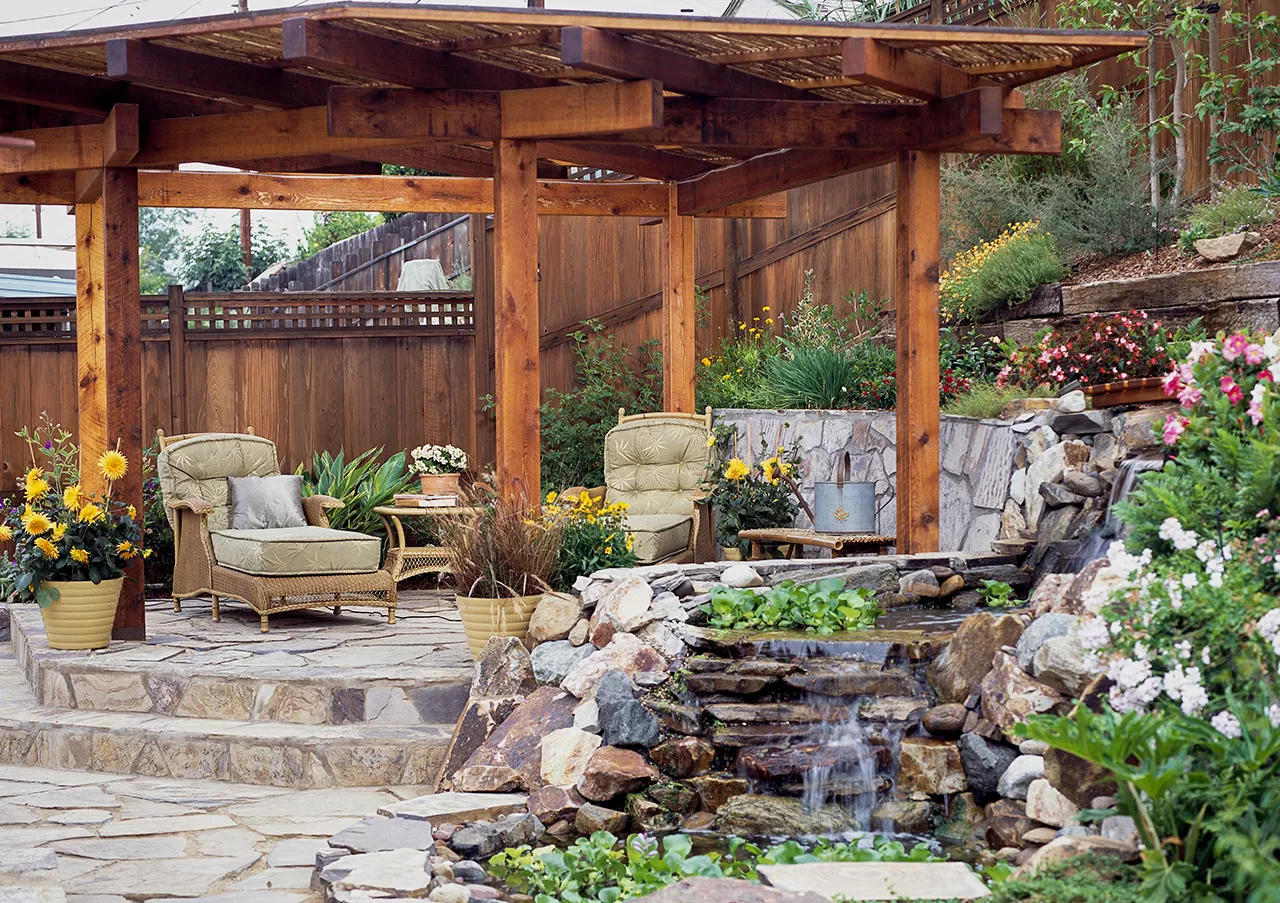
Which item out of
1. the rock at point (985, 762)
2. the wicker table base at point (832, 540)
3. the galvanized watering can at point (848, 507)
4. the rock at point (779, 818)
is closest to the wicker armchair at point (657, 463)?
the wicker table base at point (832, 540)

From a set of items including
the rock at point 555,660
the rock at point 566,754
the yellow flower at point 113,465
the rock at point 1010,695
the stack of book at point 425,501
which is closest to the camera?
the rock at point 1010,695

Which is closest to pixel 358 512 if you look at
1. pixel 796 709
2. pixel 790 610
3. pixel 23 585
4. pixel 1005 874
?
pixel 23 585

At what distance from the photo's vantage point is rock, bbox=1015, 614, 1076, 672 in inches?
183

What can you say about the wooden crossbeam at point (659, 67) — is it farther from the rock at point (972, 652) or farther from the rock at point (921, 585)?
the rock at point (972, 652)

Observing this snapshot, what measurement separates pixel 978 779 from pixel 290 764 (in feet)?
8.35

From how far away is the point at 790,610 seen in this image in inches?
222

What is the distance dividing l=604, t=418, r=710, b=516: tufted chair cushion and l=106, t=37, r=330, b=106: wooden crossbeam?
9.25 feet

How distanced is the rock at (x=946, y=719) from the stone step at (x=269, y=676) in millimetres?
1859

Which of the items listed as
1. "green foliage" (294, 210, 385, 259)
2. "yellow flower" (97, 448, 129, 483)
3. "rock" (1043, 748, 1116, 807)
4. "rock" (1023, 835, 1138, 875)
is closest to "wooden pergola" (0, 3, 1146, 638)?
"yellow flower" (97, 448, 129, 483)

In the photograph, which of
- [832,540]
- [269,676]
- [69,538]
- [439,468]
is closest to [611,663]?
[269,676]

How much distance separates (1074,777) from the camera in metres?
3.76

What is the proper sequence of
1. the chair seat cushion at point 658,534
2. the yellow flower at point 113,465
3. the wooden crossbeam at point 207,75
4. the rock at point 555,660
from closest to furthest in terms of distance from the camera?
1. the rock at point 555,660
2. the wooden crossbeam at point 207,75
3. the yellow flower at point 113,465
4. the chair seat cushion at point 658,534

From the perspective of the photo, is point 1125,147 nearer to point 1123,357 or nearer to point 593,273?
point 1123,357

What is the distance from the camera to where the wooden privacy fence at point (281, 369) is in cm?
944
